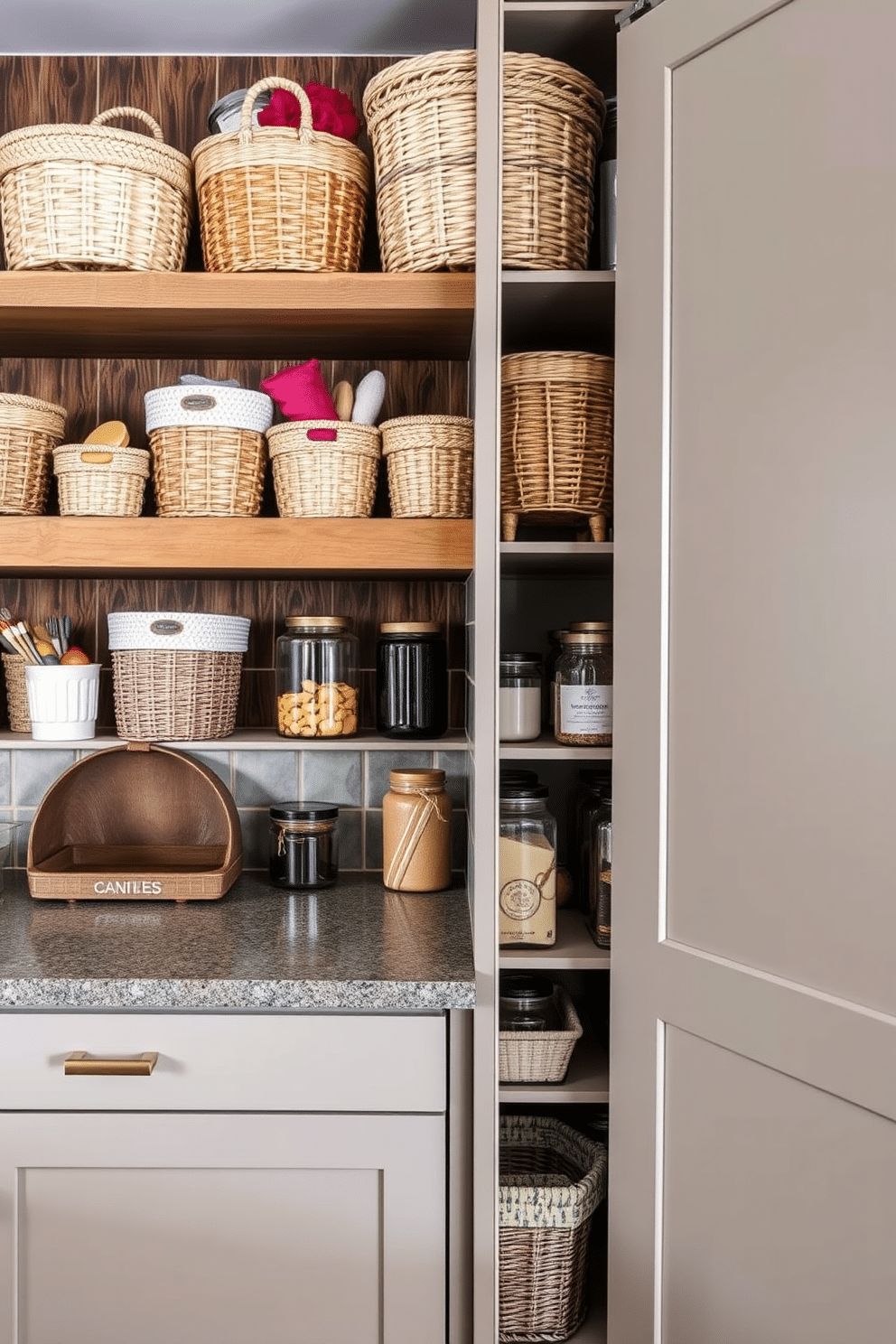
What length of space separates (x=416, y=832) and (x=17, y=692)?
78 centimetres

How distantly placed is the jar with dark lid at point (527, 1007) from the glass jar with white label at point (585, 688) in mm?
418

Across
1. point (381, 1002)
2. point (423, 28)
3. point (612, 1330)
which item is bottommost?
point (612, 1330)

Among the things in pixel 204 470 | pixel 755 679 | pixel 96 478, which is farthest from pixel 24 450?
pixel 755 679

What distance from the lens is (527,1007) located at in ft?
5.18

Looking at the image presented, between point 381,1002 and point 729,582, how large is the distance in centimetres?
73

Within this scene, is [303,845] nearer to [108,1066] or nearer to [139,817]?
[139,817]

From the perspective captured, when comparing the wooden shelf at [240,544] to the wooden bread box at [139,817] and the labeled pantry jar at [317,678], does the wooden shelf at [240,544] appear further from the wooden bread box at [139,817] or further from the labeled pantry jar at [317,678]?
the wooden bread box at [139,817]

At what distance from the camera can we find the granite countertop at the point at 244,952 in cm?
135

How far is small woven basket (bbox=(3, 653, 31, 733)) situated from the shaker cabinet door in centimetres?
72

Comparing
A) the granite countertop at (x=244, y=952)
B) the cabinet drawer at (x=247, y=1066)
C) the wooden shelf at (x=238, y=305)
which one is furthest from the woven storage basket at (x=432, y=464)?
the cabinet drawer at (x=247, y=1066)

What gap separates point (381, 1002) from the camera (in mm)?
1354

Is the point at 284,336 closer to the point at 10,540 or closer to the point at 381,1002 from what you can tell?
the point at 10,540

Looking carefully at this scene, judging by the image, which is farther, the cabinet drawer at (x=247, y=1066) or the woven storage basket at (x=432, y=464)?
the woven storage basket at (x=432, y=464)

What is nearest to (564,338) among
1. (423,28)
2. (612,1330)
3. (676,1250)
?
(423,28)
